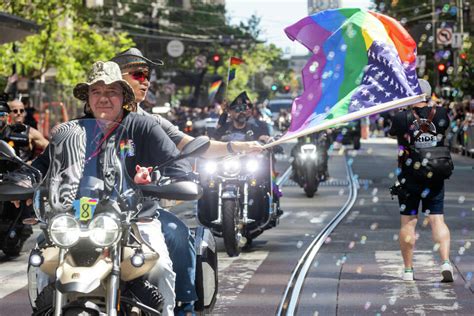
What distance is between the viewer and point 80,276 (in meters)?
5.58

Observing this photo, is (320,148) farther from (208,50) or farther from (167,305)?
(208,50)

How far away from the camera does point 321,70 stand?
7.97 meters

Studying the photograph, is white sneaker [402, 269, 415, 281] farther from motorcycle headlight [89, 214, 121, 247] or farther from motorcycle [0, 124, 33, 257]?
motorcycle headlight [89, 214, 121, 247]

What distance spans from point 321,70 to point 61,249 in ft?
8.88

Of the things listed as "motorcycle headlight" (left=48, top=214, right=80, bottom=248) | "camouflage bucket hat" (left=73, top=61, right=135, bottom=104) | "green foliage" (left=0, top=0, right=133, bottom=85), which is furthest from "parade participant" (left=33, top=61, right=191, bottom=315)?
"green foliage" (left=0, top=0, right=133, bottom=85)

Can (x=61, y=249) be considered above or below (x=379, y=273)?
above

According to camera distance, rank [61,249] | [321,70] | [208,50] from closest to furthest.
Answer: [61,249] < [321,70] < [208,50]

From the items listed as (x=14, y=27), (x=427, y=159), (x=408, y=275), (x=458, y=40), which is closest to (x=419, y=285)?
(x=408, y=275)

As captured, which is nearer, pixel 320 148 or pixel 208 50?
pixel 320 148

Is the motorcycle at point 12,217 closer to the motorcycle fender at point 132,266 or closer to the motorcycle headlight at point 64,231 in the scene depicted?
the motorcycle fender at point 132,266

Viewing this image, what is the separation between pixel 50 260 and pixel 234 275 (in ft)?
21.2

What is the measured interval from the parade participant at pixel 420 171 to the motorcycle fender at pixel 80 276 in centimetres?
613

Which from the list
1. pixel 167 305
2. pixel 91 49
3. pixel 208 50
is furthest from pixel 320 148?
pixel 208 50

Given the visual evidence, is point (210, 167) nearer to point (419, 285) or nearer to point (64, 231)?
point (419, 285)
